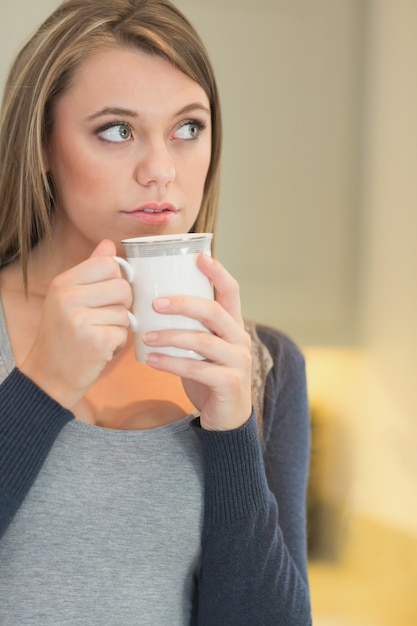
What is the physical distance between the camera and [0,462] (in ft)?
A: 2.94

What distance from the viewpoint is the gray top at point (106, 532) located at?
97 cm

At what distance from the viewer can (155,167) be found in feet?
3.28

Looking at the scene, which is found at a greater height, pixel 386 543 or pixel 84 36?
pixel 84 36

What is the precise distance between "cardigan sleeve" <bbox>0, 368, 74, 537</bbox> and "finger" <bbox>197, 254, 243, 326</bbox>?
0.20 meters

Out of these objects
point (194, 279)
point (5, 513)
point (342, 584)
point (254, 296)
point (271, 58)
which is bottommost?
point (342, 584)

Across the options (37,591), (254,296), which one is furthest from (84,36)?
(254,296)

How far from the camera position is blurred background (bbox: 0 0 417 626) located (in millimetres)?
2336

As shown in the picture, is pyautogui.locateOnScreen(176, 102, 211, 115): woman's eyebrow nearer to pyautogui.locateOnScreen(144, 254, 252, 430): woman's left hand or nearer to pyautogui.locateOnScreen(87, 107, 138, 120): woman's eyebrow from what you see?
pyautogui.locateOnScreen(87, 107, 138, 120): woman's eyebrow

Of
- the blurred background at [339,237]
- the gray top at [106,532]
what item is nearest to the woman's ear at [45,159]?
the gray top at [106,532]

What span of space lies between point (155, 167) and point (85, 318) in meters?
0.23

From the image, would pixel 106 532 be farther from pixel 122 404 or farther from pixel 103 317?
pixel 103 317

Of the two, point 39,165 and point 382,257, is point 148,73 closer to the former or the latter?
point 39,165

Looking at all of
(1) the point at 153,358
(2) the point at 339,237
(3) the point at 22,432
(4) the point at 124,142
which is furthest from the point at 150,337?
(2) the point at 339,237

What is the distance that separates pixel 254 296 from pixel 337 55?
0.68 m
